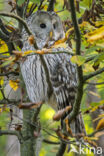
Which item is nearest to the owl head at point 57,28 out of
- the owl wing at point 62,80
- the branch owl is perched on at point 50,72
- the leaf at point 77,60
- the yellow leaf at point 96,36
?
the branch owl is perched on at point 50,72

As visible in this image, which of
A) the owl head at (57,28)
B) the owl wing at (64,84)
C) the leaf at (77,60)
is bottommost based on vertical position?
the owl wing at (64,84)

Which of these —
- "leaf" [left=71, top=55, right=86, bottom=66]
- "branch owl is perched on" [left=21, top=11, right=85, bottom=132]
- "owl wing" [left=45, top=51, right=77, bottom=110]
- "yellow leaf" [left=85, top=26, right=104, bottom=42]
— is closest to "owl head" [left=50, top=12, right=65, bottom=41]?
"branch owl is perched on" [left=21, top=11, right=85, bottom=132]

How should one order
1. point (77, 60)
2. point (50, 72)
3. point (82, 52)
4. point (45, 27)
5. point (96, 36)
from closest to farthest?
point (96, 36) → point (77, 60) → point (82, 52) → point (50, 72) → point (45, 27)

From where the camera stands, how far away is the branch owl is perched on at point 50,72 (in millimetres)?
2861

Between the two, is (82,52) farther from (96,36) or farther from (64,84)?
(64,84)

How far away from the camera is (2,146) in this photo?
730 cm

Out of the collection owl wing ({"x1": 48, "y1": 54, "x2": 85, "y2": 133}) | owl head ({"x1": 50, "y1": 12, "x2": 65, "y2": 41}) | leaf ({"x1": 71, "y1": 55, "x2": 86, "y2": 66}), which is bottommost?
owl wing ({"x1": 48, "y1": 54, "x2": 85, "y2": 133})

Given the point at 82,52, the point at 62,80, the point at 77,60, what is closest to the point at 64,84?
the point at 62,80

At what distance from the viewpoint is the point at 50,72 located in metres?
2.86

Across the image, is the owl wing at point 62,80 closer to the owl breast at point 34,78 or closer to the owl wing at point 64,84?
the owl wing at point 64,84

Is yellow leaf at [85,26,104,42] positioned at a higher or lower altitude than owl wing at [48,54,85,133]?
higher

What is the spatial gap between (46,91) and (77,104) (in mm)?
980

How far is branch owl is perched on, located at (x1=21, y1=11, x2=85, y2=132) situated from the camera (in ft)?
9.39

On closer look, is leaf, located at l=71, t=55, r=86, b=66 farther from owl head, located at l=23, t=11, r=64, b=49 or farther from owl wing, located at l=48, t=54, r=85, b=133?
owl head, located at l=23, t=11, r=64, b=49
